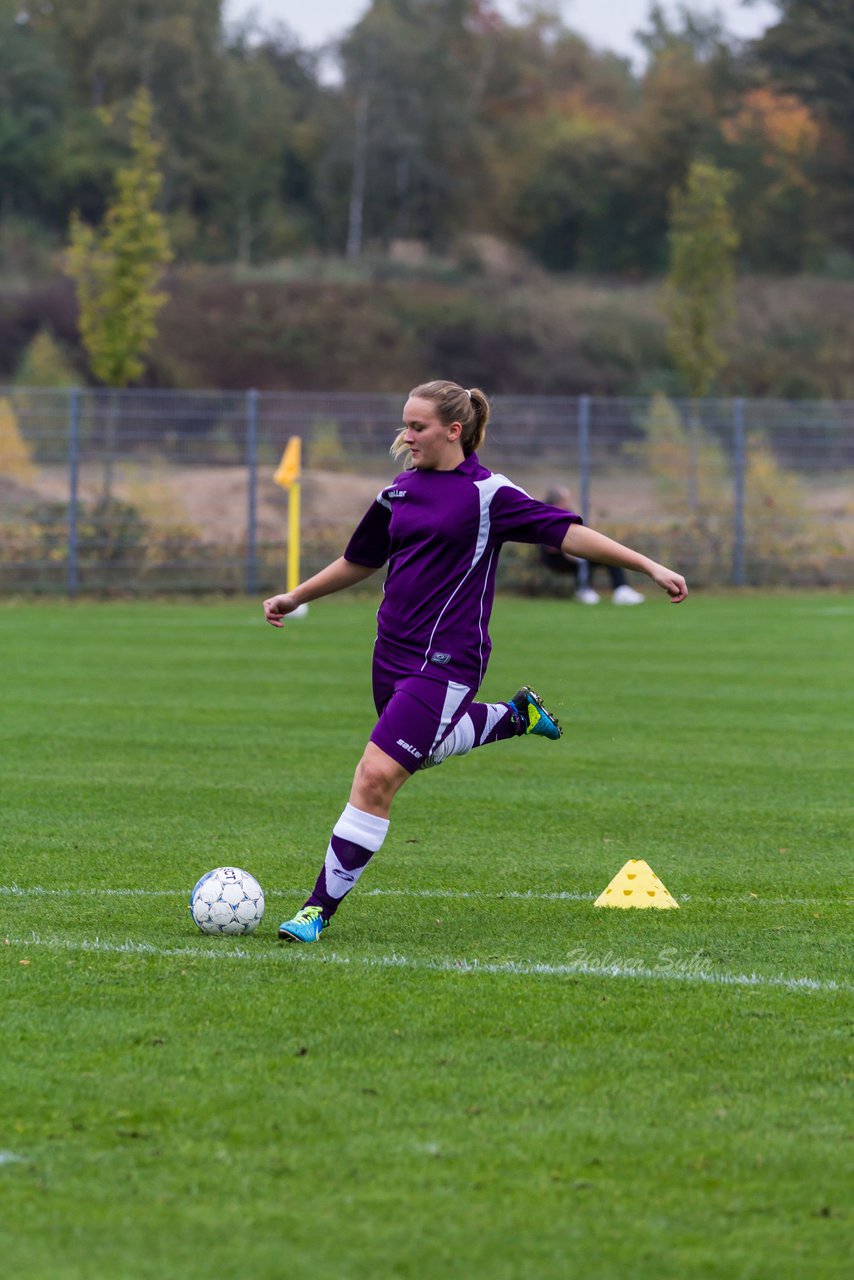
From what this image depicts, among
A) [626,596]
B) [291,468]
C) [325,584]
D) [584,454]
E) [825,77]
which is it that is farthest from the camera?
[825,77]

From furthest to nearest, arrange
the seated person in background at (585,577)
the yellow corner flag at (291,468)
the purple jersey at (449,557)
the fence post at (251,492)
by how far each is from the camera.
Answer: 1. the fence post at (251,492)
2. the seated person in background at (585,577)
3. the yellow corner flag at (291,468)
4. the purple jersey at (449,557)

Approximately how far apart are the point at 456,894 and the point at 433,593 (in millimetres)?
1392

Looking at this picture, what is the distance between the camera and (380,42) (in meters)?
73.3

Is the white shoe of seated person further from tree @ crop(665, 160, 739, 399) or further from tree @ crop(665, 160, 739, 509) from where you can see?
tree @ crop(665, 160, 739, 509)

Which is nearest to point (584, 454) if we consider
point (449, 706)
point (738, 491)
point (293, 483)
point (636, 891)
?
point (738, 491)

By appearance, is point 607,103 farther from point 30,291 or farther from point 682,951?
point 682,951

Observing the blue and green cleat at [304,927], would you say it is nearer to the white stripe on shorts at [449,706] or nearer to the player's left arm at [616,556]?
the white stripe on shorts at [449,706]

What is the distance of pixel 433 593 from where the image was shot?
20.4 ft

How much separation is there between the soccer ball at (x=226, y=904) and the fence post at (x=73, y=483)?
1946cm

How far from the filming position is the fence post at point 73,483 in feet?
82.6

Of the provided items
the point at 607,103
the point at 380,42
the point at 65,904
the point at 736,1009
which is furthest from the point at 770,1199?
the point at 607,103

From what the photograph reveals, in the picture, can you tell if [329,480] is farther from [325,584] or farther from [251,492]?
[325,584]

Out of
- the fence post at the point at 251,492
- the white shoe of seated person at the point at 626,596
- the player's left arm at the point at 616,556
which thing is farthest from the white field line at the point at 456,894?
the fence post at the point at 251,492

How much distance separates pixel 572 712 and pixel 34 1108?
362 inches
